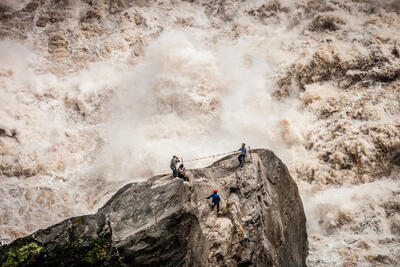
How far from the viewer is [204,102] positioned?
53.3ft

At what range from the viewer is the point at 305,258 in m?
10.1

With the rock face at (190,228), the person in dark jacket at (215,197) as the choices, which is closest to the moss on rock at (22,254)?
the rock face at (190,228)

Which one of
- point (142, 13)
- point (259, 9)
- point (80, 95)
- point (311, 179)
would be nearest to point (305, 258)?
point (311, 179)

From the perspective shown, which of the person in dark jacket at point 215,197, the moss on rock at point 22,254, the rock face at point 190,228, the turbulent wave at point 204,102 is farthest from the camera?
the turbulent wave at point 204,102

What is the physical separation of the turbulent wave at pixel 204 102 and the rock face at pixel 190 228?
2810 mm

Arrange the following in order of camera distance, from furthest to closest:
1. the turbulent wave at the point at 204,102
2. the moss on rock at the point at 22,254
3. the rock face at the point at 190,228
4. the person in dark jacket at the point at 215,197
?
1. the turbulent wave at the point at 204,102
2. the person in dark jacket at the point at 215,197
3. the rock face at the point at 190,228
4. the moss on rock at the point at 22,254

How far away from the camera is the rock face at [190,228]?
6.04 m

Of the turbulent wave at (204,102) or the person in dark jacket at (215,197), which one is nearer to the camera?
the person in dark jacket at (215,197)

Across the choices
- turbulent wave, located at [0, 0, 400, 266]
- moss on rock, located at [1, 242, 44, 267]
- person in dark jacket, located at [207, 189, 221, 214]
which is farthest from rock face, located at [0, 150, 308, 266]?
turbulent wave, located at [0, 0, 400, 266]

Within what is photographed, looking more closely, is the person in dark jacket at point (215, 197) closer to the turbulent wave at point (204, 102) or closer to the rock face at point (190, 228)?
the rock face at point (190, 228)

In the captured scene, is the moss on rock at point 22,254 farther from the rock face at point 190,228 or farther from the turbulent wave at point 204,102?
the turbulent wave at point 204,102

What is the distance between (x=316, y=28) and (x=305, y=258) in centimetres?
1197

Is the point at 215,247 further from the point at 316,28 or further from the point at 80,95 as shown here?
the point at 316,28

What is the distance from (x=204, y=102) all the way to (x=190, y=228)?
1022 cm
